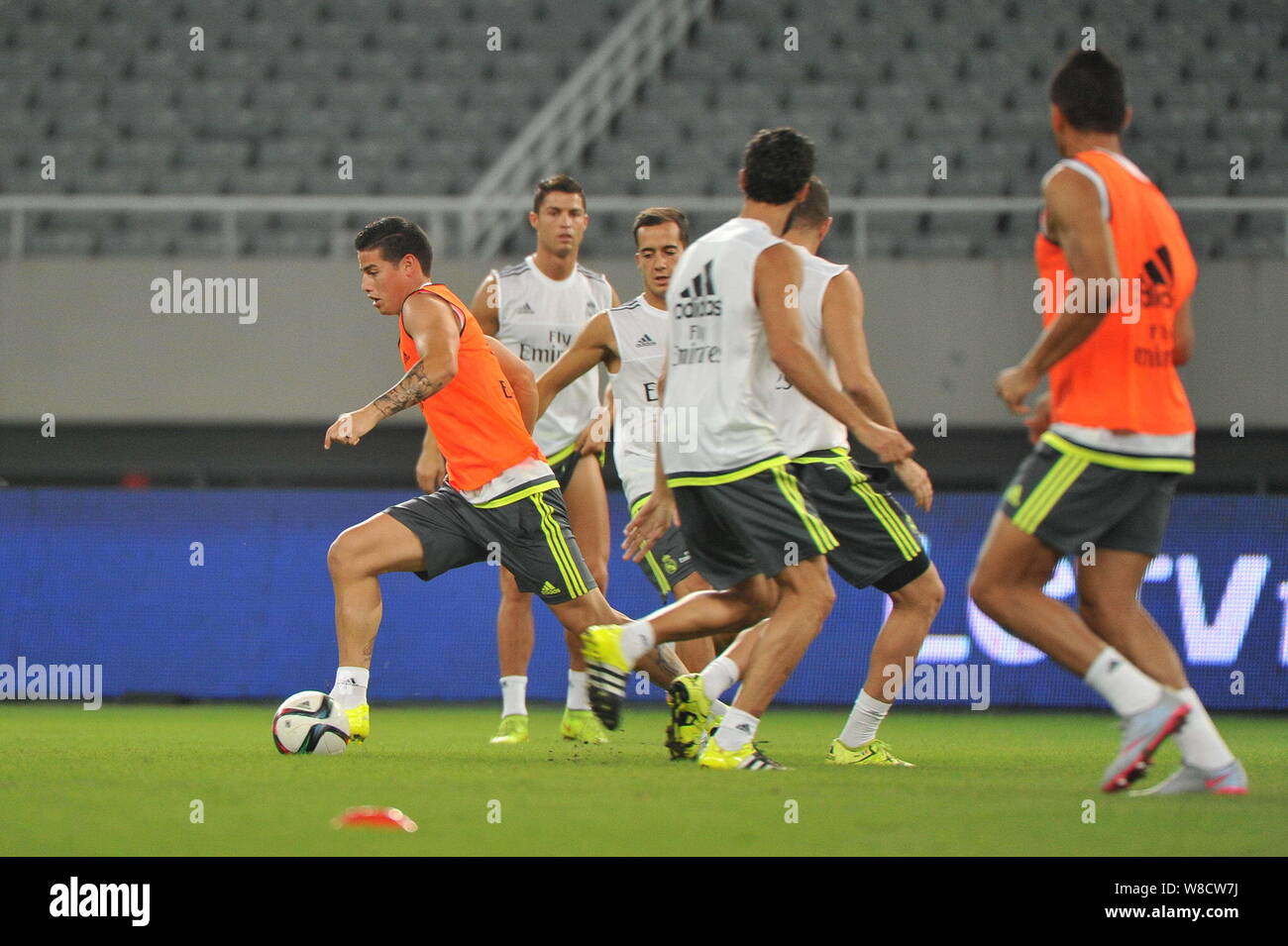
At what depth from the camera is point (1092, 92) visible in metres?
5.34

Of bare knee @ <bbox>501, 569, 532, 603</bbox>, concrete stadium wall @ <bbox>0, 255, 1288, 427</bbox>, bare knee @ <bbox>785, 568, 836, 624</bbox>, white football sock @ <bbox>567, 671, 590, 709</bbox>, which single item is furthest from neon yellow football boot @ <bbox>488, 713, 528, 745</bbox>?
concrete stadium wall @ <bbox>0, 255, 1288, 427</bbox>

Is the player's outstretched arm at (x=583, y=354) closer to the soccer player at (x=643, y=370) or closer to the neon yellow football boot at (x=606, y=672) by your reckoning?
the soccer player at (x=643, y=370)

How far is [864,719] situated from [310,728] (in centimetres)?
225

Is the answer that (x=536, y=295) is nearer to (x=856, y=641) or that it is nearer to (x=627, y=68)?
(x=856, y=641)

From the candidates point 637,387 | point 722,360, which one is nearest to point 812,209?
point 722,360

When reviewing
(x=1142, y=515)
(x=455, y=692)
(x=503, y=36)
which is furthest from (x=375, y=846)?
(x=503, y=36)

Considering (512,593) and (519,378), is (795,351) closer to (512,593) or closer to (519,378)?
(519,378)

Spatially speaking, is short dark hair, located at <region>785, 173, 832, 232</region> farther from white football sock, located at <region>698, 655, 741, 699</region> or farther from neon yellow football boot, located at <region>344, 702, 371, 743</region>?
neon yellow football boot, located at <region>344, 702, 371, 743</region>

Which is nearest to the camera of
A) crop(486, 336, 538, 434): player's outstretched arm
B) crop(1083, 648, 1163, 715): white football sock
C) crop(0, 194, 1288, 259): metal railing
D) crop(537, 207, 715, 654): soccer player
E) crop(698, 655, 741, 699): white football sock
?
crop(1083, 648, 1163, 715): white football sock

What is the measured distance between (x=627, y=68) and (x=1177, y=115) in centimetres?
540

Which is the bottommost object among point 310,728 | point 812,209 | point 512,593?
point 310,728

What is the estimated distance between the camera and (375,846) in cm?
417

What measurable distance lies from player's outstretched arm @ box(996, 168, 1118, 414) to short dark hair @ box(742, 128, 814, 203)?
1206mm

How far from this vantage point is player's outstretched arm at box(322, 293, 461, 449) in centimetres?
667
